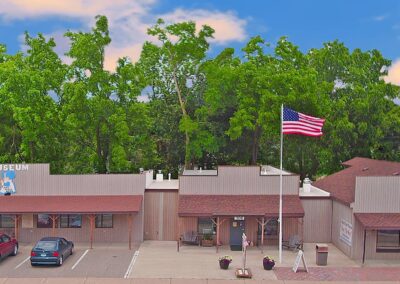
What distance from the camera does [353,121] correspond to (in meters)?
52.9

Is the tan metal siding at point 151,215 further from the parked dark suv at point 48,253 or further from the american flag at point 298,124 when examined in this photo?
the american flag at point 298,124

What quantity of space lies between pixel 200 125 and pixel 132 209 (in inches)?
852

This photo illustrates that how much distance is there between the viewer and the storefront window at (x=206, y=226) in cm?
3167

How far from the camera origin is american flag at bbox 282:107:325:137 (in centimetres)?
2787

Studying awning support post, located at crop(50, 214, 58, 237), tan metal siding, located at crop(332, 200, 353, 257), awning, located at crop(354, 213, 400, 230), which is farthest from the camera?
awning support post, located at crop(50, 214, 58, 237)

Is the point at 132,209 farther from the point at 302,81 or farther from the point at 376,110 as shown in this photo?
the point at 376,110

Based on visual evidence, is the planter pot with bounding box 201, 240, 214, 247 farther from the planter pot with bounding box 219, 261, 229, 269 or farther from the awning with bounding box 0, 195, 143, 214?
the planter pot with bounding box 219, 261, 229, 269

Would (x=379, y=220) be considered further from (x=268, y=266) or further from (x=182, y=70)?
(x=182, y=70)

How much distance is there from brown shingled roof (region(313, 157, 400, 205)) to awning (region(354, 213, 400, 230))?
Answer: 1.43m

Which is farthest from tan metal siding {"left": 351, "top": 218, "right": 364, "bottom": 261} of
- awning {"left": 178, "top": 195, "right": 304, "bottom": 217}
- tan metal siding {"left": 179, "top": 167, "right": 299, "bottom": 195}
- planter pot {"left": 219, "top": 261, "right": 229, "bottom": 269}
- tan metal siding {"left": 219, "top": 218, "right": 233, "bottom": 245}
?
planter pot {"left": 219, "top": 261, "right": 229, "bottom": 269}

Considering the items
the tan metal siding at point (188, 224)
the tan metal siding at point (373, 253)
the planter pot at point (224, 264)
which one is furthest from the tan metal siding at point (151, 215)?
the tan metal siding at point (373, 253)

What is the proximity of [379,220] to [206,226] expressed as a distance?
11035 millimetres

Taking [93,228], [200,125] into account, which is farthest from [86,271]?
[200,125]

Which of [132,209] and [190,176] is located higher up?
[190,176]
